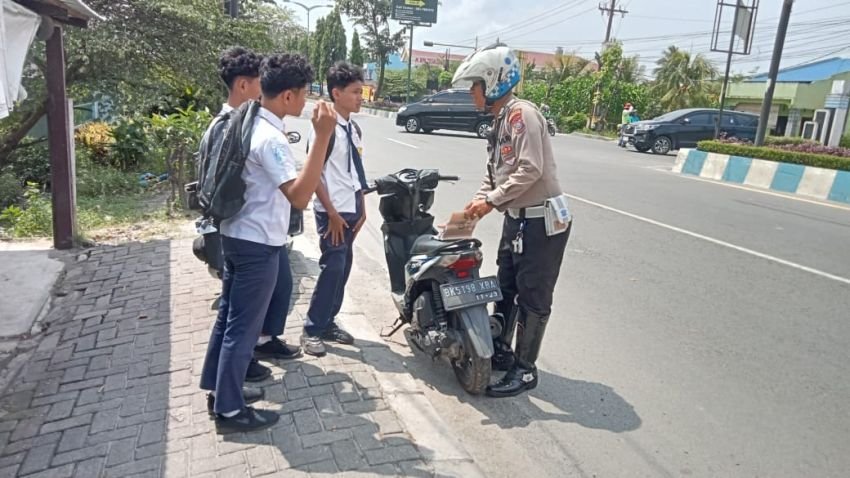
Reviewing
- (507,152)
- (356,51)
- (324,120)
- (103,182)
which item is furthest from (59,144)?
(356,51)

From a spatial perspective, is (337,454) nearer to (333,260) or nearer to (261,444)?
(261,444)

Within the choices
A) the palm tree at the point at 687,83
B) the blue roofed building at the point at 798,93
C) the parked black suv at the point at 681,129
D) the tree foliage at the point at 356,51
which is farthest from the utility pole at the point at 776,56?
the tree foliage at the point at 356,51

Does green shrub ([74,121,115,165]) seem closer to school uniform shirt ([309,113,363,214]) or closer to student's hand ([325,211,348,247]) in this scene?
school uniform shirt ([309,113,363,214])

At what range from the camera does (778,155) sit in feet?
41.1

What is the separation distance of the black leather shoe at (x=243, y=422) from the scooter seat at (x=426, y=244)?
134 cm

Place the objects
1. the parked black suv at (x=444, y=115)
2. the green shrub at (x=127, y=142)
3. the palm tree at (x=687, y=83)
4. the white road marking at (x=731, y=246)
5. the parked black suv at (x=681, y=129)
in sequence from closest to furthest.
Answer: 1. the white road marking at (x=731, y=246)
2. the green shrub at (x=127, y=142)
3. the parked black suv at (x=681, y=129)
4. the parked black suv at (x=444, y=115)
5. the palm tree at (x=687, y=83)

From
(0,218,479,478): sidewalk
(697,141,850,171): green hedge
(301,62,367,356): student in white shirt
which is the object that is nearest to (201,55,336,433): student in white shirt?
(0,218,479,478): sidewalk

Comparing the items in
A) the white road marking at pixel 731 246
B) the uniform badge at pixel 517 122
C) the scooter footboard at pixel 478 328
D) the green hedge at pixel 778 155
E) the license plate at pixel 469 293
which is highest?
the uniform badge at pixel 517 122

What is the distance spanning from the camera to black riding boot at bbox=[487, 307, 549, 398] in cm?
347

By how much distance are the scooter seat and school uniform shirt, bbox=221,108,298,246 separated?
41.9 inches

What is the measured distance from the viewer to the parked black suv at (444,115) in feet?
72.3

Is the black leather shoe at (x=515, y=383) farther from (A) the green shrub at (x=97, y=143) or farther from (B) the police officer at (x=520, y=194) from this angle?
(A) the green shrub at (x=97, y=143)

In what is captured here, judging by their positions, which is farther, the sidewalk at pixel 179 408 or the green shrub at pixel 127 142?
the green shrub at pixel 127 142

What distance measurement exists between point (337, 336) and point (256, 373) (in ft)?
2.27
